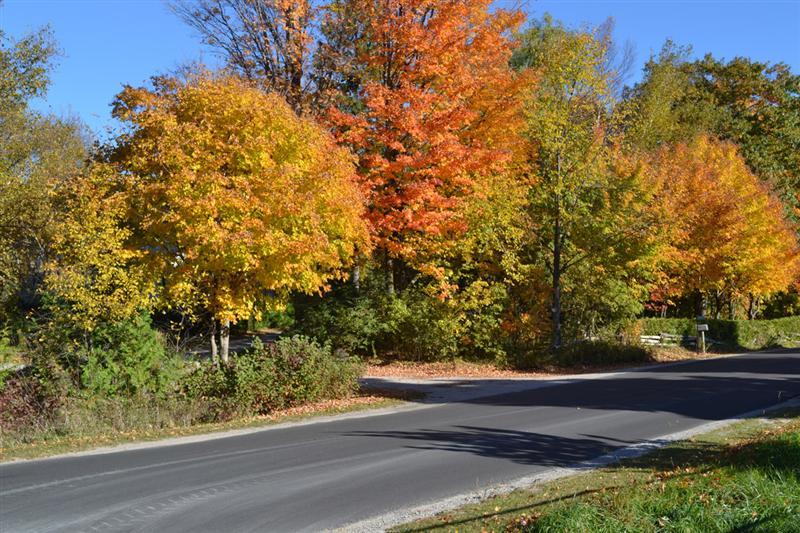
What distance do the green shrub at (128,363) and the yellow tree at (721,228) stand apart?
76.3 feet

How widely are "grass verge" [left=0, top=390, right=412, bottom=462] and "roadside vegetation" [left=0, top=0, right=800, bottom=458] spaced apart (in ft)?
0.63

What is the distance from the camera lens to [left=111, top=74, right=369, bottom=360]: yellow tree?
1513cm

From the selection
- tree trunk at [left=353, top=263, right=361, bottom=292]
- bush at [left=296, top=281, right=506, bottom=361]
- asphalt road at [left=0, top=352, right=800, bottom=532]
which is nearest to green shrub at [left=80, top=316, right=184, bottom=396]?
asphalt road at [left=0, top=352, right=800, bottom=532]

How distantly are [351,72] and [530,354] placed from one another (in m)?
12.5

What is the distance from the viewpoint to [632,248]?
85.0 feet

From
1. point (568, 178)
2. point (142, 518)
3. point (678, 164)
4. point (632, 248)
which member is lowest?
point (142, 518)

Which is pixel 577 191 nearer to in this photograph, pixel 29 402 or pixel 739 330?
pixel 739 330

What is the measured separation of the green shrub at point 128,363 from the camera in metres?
14.1

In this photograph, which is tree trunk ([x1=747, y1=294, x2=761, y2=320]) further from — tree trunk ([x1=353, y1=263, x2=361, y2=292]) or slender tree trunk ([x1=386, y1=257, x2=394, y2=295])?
tree trunk ([x1=353, y1=263, x2=361, y2=292])

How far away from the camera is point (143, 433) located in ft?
42.4

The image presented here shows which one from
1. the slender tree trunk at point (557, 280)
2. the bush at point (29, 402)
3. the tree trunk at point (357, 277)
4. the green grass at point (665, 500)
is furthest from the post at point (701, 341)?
the bush at point (29, 402)

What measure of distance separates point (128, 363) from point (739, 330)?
3271 cm

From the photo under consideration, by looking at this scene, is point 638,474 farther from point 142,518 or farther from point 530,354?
point 530,354

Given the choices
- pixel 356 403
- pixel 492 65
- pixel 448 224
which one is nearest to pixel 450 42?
pixel 492 65
